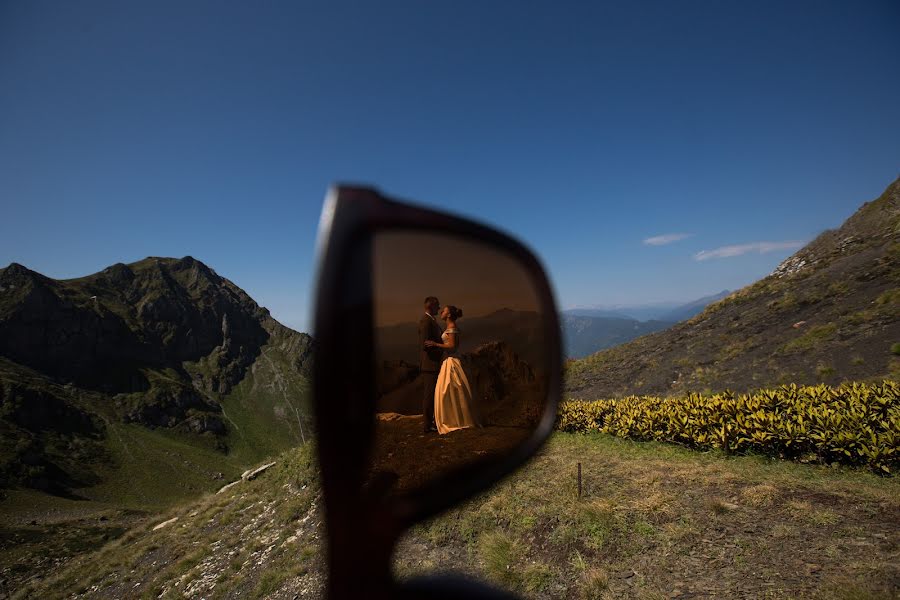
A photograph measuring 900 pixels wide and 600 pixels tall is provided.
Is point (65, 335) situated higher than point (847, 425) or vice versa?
point (65, 335)

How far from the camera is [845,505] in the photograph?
13.4ft

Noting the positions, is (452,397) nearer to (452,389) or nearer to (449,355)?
(452,389)

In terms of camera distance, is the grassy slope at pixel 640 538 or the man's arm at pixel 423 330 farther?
the grassy slope at pixel 640 538

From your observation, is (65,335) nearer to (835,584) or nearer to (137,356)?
(137,356)

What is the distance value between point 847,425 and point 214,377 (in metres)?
196

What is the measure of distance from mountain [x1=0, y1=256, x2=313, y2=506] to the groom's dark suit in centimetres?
10886

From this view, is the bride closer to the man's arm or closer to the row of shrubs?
the man's arm

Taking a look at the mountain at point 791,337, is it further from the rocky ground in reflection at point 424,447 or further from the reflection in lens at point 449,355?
the rocky ground in reflection at point 424,447

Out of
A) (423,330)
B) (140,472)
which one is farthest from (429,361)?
(140,472)

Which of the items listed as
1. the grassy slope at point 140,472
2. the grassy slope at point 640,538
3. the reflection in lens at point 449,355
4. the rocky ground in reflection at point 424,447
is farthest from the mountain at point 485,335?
the grassy slope at point 140,472

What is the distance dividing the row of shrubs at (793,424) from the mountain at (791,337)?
4.81m

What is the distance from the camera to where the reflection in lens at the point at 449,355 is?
1129 millimetres

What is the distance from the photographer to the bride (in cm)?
130

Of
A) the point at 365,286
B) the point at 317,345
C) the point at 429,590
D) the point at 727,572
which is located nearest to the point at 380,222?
the point at 365,286
